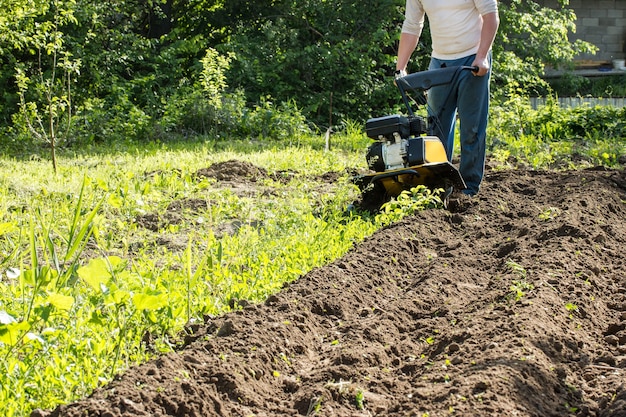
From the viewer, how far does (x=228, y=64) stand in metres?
13.7

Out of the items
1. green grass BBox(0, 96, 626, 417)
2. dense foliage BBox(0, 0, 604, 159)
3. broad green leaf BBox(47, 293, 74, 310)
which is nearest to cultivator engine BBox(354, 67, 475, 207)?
green grass BBox(0, 96, 626, 417)

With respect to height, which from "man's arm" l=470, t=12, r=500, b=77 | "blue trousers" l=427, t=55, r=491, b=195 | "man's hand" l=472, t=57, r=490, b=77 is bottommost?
"blue trousers" l=427, t=55, r=491, b=195

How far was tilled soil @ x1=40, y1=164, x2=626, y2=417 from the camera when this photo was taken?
3.31 m

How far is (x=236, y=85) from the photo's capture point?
14555 mm

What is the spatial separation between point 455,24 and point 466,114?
741 millimetres

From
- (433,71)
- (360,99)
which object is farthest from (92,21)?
(433,71)

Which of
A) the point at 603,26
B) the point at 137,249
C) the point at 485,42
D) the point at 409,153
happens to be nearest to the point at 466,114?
the point at 485,42

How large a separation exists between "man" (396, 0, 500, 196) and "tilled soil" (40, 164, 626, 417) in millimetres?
1287

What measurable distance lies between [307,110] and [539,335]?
421 inches

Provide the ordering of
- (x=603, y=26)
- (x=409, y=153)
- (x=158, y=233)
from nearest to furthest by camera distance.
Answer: (x=158, y=233) → (x=409, y=153) → (x=603, y=26)

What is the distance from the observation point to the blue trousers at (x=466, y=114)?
7.28m

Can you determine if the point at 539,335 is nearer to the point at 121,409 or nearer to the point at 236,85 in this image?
the point at 121,409

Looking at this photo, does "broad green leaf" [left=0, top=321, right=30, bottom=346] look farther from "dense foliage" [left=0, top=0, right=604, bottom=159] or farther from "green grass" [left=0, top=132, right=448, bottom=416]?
"dense foliage" [left=0, top=0, right=604, bottom=159]

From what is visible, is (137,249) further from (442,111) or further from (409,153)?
(442,111)
